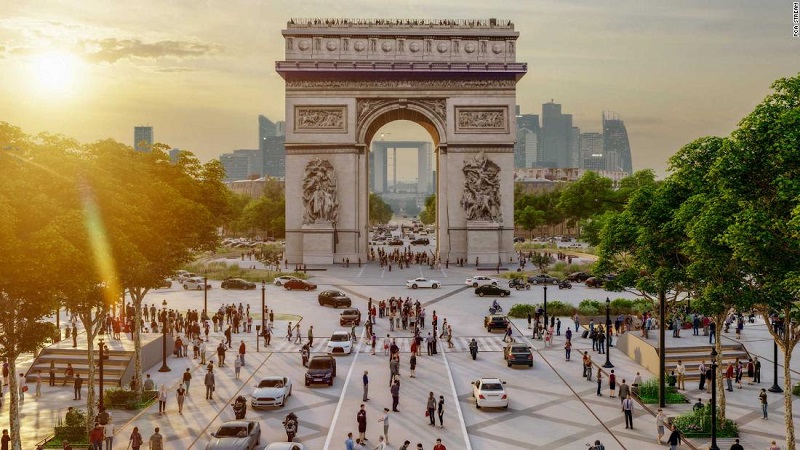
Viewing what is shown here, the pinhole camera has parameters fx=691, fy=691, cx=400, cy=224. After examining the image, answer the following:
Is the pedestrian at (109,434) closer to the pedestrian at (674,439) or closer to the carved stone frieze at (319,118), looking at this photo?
the pedestrian at (674,439)

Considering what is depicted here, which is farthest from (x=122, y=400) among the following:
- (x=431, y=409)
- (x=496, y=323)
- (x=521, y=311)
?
(x=521, y=311)

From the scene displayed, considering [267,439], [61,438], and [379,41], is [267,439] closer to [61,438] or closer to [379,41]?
Result: [61,438]

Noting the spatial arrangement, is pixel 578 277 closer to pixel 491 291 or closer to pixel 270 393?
pixel 491 291

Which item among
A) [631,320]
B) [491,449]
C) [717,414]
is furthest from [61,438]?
[631,320]

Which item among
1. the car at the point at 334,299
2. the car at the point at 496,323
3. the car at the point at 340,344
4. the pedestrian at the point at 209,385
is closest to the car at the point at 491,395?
the pedestrian at the point at 209,385

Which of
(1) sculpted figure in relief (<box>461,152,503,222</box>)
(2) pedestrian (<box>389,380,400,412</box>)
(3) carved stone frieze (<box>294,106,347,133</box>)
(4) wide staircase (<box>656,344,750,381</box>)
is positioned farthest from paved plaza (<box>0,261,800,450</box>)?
(3) carved stone frieze (<box>294,106,347,133</box>)

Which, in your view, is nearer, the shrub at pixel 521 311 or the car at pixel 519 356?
the car at pixel 519 356
